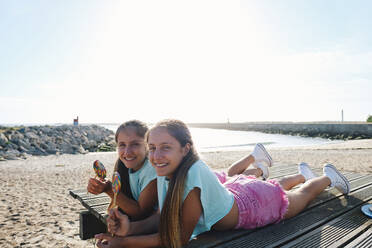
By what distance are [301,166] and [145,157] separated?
213cm

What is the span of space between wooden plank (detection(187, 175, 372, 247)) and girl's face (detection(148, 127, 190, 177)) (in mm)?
516

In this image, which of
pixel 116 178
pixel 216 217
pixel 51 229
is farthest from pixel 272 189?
pixel 51 229

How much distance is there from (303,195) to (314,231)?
0.53m

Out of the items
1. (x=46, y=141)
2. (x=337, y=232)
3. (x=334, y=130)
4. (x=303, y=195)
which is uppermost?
(x=303, y=195)

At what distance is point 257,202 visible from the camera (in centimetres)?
196

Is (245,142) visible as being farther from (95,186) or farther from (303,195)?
(95,186)

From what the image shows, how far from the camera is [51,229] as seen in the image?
355 centimetres

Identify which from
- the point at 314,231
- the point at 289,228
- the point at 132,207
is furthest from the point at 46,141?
the point at 314,231

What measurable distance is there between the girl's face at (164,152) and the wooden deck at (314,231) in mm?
516

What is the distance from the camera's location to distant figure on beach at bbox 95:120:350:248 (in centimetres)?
149

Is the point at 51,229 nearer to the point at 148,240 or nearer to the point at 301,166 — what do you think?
the point at 148,240

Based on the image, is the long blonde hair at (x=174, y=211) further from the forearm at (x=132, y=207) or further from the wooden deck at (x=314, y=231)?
the forearm at (x=132, y=207)

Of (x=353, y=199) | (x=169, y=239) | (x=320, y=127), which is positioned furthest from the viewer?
(x=320, y=127)

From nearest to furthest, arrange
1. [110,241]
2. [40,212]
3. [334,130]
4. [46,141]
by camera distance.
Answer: [110,241] < [40,212] < [46,141] < [334,130]
